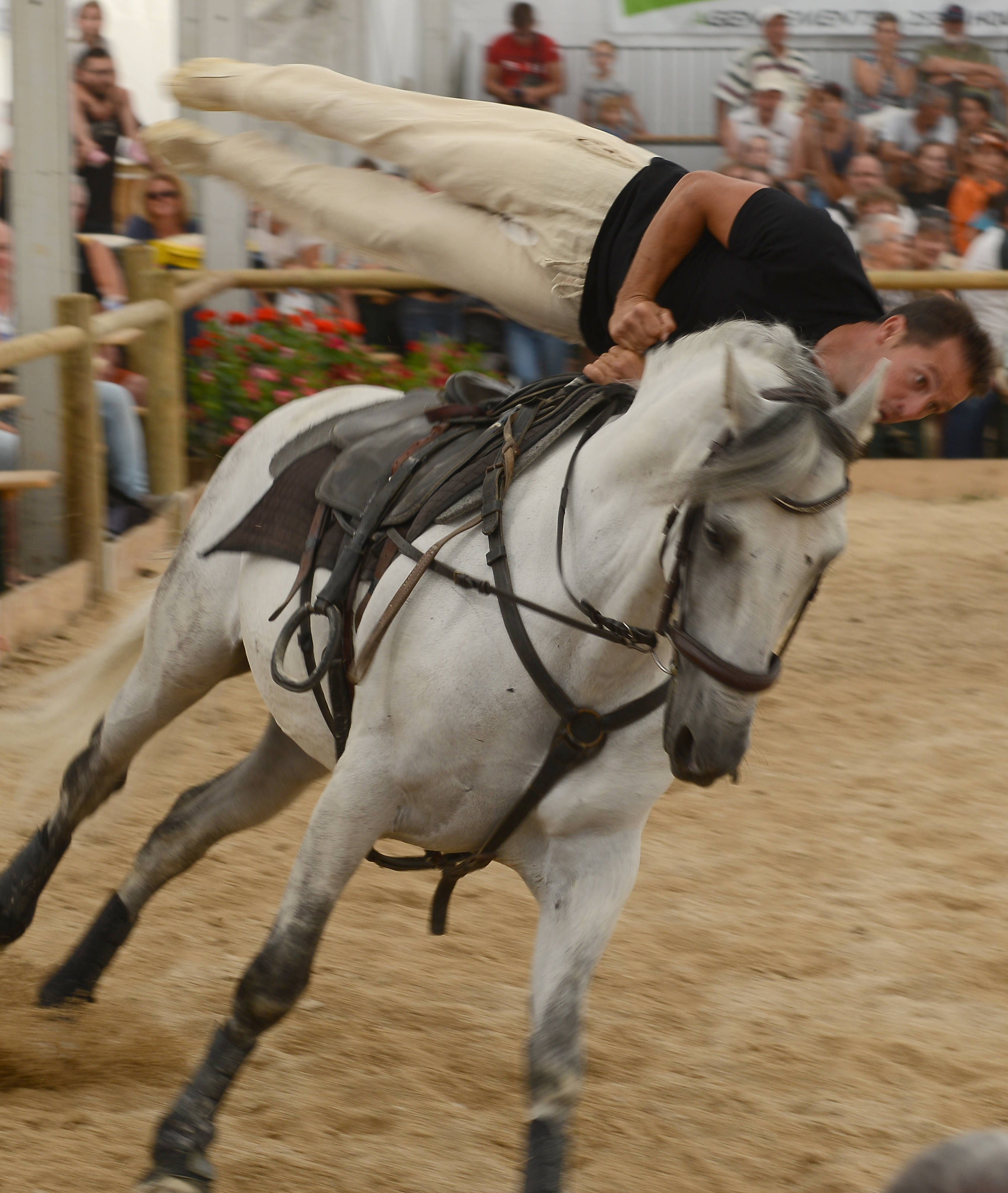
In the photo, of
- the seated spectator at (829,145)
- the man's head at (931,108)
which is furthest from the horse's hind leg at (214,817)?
the man's head at (931,108)

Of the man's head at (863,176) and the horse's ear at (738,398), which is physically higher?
the horse's ear at (738,398)

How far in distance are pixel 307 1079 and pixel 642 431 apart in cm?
166

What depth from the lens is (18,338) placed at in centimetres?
587

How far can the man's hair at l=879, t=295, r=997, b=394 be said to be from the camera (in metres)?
2.67

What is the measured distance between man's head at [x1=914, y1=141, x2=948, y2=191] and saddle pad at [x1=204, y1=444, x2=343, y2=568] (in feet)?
25.9

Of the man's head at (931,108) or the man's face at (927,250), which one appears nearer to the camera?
the man's face at (927,250)

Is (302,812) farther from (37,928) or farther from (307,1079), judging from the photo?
(307,1079)

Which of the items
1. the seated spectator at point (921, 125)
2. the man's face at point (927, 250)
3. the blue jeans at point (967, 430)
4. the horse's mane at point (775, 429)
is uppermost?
the horse's mane at point (775, 429)

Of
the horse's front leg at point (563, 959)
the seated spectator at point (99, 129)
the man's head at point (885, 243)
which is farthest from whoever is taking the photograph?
the man's head at point (885, 243)

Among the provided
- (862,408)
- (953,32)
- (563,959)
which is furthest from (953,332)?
(953,32)

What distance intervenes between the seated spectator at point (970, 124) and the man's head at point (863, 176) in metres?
0.90

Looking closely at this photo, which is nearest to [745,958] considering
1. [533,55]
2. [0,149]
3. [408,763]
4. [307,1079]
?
[307,1079]

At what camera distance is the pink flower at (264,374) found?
8016mm

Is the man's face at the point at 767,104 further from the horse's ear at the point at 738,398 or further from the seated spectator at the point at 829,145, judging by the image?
the horse's ear at the point at 738,398
